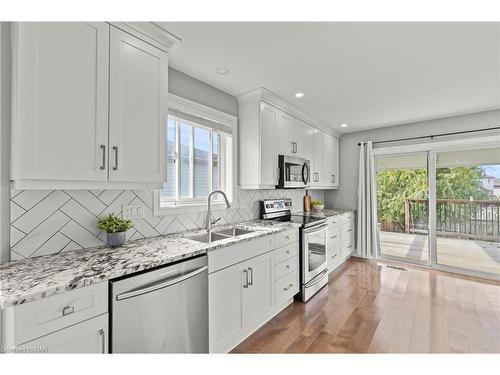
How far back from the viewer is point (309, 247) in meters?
2.85

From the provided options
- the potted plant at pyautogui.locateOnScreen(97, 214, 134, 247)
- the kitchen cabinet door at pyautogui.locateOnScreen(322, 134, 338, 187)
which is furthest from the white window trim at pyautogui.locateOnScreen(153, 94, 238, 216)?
the kitchen cabinet door at pyautogui.locateOnScreen(322, 134, 338, 187)

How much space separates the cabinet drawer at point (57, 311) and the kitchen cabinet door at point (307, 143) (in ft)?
9.79

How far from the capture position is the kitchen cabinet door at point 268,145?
2.77m

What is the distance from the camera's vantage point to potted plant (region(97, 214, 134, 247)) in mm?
1612

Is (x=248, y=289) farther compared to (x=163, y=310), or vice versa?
(x=248, y=289)

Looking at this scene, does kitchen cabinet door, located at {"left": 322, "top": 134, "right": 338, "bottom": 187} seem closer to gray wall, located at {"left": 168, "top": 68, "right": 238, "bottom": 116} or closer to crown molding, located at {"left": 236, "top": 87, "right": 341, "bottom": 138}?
crown molding, located at {"left": 236, "top": 87, "right": 341, "bottom": 138}

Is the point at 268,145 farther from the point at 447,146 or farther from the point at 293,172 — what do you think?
the point at 447,146

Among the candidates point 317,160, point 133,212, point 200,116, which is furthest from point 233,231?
point 317,160

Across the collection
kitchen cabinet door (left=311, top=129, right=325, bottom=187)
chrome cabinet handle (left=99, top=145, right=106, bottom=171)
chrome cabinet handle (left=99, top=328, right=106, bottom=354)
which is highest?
kitchen cabinet door (left=311, top=129, right=325, bottom=187)

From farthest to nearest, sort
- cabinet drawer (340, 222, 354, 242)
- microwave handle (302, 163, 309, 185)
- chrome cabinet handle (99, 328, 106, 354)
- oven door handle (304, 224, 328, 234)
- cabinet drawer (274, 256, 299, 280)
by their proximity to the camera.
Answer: cabinet drawer (340, 222, 354, 242)
microwave handle (302, 163, 309, 185)
oven door handle (304, 224, 328, 234)
cabinet drawer (274, 256, 299, 280)
chrome cabinet handle (99, 328, 106, 354)

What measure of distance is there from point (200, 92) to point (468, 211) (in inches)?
172

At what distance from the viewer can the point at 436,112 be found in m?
3.50

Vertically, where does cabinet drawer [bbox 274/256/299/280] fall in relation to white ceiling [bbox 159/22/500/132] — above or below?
below

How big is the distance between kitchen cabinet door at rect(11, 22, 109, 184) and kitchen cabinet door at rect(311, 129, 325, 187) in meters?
3.09
